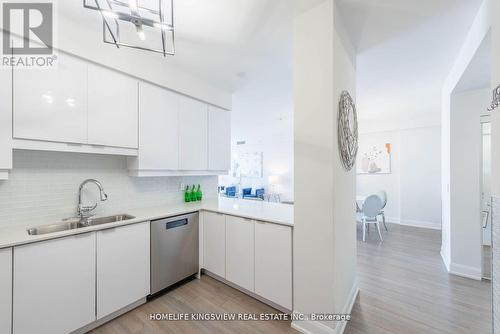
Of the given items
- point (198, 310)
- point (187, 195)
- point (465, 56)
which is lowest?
point (198, 310)

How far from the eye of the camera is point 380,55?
2254mm

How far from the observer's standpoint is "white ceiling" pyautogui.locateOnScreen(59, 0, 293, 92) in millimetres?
1568

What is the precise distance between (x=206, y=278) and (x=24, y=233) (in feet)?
5.68

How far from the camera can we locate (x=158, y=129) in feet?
7.84

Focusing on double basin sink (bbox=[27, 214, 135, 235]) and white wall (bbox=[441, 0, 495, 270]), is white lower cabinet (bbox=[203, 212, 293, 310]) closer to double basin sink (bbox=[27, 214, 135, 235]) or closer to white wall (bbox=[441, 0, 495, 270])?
double basin sink (bbox=[27, 214, 135, 235])

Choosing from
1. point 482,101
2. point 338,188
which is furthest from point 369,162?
point 338,188

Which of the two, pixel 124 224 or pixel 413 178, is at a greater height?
pixel 413 178

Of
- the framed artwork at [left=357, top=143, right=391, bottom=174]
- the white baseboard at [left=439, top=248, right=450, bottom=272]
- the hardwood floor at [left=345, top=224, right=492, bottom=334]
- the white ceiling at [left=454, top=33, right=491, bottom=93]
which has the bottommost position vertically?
the hardwood floor at [left=345, top=224, right=492, bottom=334]

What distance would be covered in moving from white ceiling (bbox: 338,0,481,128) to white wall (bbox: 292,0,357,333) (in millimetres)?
283

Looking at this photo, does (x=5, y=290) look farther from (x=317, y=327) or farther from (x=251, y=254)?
(x=317, y=327)

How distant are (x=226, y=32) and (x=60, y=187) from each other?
2095mm

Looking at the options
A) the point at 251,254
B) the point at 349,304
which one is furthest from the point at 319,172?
the point at 349,304

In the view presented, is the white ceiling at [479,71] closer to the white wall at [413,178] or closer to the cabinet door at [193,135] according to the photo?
the white wall at [413,178]

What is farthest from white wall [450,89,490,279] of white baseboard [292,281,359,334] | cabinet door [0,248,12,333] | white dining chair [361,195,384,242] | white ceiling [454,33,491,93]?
cabinet door [0,248,12,333]
